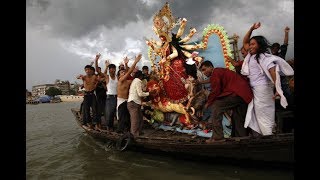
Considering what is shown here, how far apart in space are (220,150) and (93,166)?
2566 millimetres

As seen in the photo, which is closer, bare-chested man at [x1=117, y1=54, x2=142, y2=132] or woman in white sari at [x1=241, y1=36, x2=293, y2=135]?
woman in white sari at [x1=241, y1=36, x2=293, y2=135]

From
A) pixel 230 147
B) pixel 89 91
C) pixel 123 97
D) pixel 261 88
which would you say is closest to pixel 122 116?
pixel 123 97

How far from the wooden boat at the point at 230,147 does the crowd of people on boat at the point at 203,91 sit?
221 millimetres

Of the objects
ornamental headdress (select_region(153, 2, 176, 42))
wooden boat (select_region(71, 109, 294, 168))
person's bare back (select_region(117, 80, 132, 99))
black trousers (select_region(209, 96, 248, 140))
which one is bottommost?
wooden boat (select_region(71, 109, 294, 168))

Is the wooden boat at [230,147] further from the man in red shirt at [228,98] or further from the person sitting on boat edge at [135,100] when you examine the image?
the person sitting on boat edge at [135,100]

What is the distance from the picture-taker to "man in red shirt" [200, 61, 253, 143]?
4.79 meters

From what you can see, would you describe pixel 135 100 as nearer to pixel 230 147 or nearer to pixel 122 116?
pixel 122 116

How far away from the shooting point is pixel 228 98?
488cm

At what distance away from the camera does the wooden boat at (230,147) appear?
4227 mm

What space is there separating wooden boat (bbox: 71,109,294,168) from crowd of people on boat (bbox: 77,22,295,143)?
0.72ft

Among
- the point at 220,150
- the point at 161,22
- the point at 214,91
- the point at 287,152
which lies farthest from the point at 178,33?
the point at 287,152

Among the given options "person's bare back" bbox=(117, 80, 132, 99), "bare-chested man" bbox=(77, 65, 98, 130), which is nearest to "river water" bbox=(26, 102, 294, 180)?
"bare-chested man" bbox=(77, 65, 98, 130)

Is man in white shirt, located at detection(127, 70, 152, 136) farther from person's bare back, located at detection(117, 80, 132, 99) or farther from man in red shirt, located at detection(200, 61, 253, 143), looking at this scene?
man in red shirt, located at detection(200, 61, 253, 143)

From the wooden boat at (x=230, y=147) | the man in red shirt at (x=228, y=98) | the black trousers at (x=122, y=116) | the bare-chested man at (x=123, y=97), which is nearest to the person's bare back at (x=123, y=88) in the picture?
the bare-chested man at (x=123, y=97)
